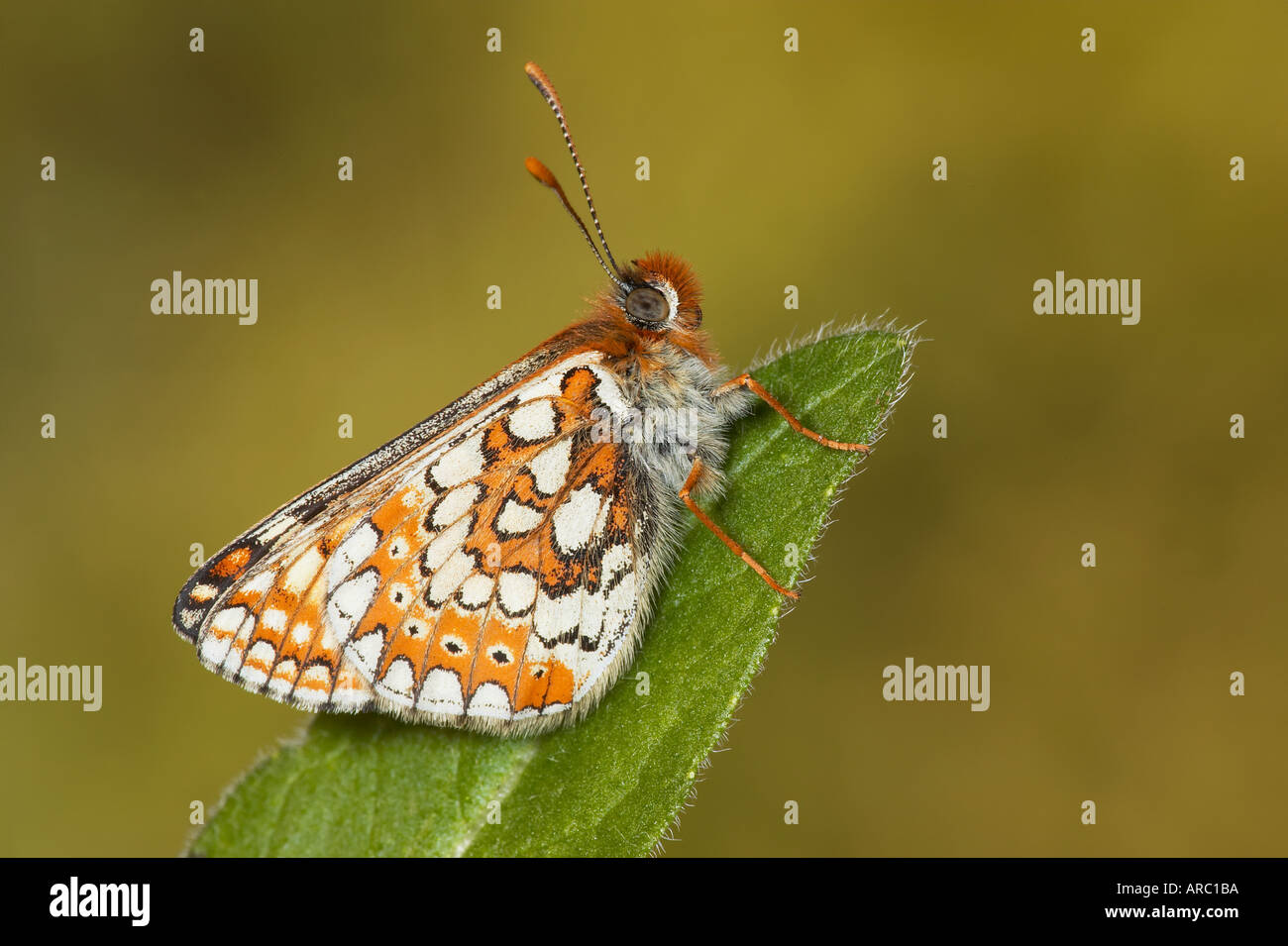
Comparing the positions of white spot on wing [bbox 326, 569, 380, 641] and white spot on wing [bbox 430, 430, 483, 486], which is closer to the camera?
white spot on wing [bbox 326, 569, 380, 641]

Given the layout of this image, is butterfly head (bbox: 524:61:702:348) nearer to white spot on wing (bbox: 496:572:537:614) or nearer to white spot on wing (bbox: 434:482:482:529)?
white spot on wing (bbox: 434:482:482:529)

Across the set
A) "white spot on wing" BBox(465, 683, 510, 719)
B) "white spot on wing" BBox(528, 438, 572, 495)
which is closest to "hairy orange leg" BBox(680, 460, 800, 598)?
"white spot on wing" BBox(528, 438, 572, 495)

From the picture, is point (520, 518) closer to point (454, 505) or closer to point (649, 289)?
point (454, 505)

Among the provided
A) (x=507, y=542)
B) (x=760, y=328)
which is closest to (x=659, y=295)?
(x=507, y=542)

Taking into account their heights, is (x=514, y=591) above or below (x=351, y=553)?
below
